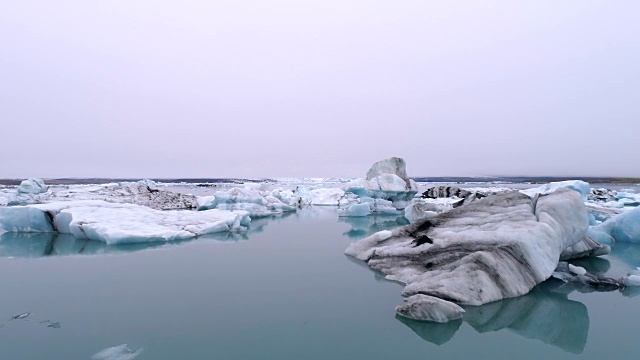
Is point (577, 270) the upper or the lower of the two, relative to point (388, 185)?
lower

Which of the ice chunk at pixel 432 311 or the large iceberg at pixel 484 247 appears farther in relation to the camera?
the large iceberg at pixel 484 247

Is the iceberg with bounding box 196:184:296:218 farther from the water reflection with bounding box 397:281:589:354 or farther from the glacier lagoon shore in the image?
the water reflection with bounding box 397:281:589:354

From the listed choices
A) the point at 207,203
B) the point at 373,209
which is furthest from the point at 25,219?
the point at 373,209

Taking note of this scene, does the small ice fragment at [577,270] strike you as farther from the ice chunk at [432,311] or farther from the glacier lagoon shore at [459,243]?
the ice chunk at [432,311]

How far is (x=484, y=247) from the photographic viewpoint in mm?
5496

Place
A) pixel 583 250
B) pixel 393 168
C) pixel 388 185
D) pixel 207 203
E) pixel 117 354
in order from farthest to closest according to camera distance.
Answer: pixel 393 168
pixel 388 185
pixel 207 203
pixel 583 250
pixel 117 354

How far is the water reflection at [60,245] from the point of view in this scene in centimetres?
805

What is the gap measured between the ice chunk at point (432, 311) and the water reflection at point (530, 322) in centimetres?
7

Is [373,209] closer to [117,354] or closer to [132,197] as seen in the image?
[132,197]

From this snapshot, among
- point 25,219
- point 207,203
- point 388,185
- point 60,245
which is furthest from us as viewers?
point 388,185

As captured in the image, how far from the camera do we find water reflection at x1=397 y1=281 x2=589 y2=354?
3.77 meters

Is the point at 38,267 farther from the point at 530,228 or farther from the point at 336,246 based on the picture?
the point at 530,228

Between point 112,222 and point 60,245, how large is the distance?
119 centimetres

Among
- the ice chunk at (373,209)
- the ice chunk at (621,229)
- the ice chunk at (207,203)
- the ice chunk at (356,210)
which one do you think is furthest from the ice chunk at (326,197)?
the ice chunk at (621,229)
